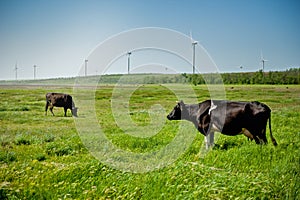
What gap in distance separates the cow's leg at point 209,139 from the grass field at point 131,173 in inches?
9.1

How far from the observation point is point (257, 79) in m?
21.5

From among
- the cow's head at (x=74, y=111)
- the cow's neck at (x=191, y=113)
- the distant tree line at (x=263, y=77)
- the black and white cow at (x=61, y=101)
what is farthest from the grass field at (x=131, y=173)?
the distant tree line at (x=263, y=77)

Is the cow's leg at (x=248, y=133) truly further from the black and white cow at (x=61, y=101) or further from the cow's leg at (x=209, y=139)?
the black and white cow at (x=61, y=101)

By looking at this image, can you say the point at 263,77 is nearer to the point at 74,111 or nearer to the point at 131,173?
the point at 74,111

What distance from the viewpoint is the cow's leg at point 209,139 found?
26.8ft

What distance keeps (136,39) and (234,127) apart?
355cm

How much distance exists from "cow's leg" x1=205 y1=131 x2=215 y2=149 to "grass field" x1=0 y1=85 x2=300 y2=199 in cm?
23

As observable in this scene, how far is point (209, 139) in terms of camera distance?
842 cm

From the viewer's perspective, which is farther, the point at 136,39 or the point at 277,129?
the point at 277,129

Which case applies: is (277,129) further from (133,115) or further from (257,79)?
(257,79)

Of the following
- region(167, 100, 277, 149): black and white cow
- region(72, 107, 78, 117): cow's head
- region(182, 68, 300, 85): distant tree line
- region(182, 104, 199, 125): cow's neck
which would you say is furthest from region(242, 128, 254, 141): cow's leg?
region(182, 68, 300, 85): distant tree line

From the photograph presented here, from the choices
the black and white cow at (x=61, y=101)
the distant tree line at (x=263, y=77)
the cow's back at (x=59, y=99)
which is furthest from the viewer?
the distant tree line at (x=263, y=77)

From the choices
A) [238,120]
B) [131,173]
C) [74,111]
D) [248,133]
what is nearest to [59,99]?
[74,111]

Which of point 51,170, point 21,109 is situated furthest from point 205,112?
point 21,109
